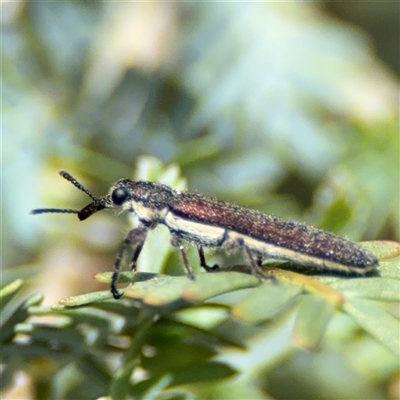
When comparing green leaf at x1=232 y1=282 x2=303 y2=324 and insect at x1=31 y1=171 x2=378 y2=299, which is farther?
insect at x1=31 y1=171 x2=378 y2=299

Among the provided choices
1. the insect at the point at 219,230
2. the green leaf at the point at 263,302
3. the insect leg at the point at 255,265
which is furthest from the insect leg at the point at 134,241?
the green leaf at the point at 263,302

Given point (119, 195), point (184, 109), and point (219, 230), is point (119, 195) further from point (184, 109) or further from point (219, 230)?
point (184, 109)

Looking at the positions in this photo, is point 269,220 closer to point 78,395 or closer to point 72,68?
point 78,395

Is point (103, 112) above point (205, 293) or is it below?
above

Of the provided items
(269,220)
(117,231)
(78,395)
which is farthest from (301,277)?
(117,231)

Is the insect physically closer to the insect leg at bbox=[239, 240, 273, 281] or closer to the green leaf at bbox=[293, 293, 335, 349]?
the insect leg at bbox=[239, 240, 273, 281]

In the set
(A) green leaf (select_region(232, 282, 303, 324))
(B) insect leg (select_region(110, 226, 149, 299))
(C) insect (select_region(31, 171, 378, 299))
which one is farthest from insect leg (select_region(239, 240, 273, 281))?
(B) insect leg (select_region(110, 226, 149, 299))

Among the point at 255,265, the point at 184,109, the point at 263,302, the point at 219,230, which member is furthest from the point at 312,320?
the point at 184,109

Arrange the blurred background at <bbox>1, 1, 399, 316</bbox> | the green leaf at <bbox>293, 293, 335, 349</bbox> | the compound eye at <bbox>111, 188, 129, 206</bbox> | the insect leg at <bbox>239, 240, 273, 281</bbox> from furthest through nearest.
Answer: the blurred background at <bbox>1, 1, 399, 316</bbox> → the compound eye at <bbox>111, 188, 129, 206</bbox> → the insect leg at <bbox>239, 240, 273, 281</bbox> → the green leaf at <bbox>293, 293, 335, 349</bbox>
